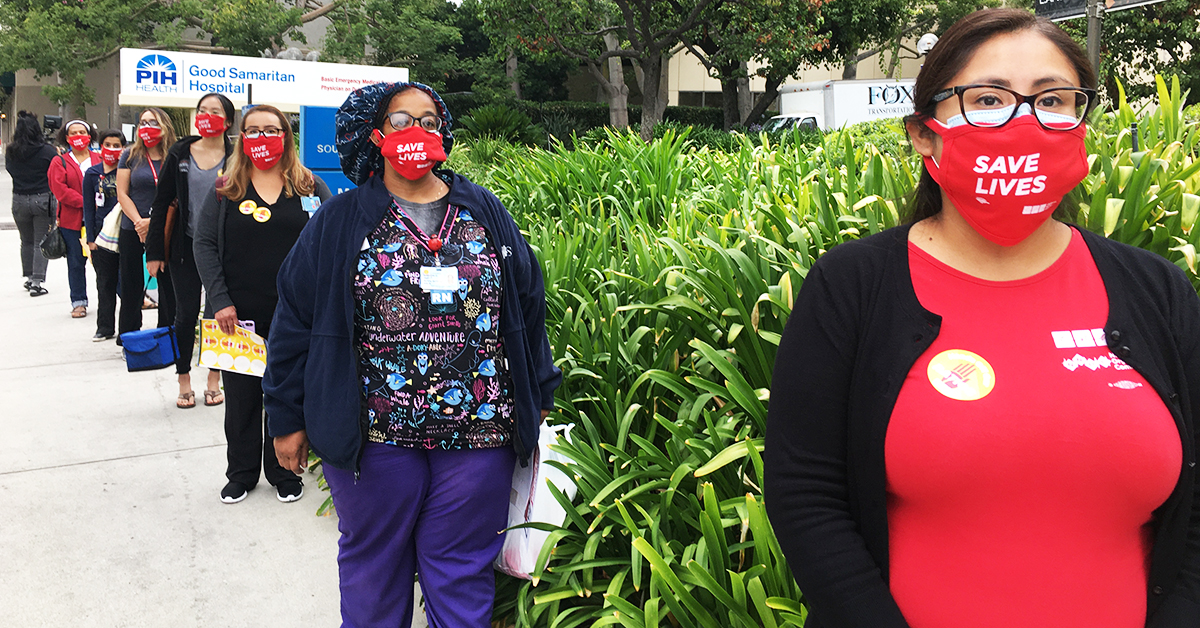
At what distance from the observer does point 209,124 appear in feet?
19.2

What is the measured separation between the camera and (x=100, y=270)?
8891 millimetres

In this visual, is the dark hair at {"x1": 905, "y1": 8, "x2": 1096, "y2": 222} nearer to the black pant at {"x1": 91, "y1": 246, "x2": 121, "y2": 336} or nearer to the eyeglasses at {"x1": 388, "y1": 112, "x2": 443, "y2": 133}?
the eyeglasses at {"x1": 388, "y1": 112, "x2": 443, "y2": 133}

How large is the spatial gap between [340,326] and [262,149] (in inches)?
85.9

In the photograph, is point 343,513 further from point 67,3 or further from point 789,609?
point 67,3

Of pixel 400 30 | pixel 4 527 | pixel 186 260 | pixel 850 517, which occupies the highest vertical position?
pixel 400 30

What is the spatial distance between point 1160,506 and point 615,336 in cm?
239

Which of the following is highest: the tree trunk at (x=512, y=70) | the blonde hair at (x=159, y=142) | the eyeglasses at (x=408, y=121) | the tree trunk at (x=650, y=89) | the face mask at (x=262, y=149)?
the tree trunk at (x=512, y=70)

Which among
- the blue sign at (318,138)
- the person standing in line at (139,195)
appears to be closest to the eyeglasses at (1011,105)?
the blue sign at (318,138)

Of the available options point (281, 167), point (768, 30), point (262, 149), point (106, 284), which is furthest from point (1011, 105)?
point (768, 30)

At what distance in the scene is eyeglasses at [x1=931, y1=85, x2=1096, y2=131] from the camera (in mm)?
1655

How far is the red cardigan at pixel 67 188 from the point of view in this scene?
1023cm

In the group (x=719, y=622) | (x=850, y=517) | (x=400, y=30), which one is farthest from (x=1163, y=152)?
(x=400, y=30)

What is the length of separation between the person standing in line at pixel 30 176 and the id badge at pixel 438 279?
9296 mm

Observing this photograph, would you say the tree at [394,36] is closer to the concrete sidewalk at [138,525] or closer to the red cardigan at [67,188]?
the red cardigan at [67,188]
